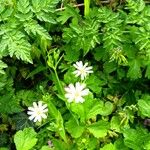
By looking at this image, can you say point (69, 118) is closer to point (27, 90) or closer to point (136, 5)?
point (27, 90)

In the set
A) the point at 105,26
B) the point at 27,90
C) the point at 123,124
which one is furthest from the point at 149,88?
the point at 27,90

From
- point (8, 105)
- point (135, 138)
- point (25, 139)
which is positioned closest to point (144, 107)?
point (135, 138)

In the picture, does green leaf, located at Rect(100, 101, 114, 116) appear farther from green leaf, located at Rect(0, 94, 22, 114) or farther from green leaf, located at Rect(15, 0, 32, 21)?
green leaf, located at Rect(15, 0, 32, 21)

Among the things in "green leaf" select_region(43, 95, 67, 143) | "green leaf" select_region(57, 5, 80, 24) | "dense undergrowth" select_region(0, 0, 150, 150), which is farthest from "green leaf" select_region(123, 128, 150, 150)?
"green leaf" select_region(57, 5, 80, 24)

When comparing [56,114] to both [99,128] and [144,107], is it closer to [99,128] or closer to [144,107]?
A: [99,128]

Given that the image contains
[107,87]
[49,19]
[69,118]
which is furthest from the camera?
[107,87]

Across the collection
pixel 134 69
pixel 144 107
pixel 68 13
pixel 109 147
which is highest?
pixel 68 13

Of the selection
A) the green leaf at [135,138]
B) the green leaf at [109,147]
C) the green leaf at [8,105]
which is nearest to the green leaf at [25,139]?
the green leaf at [8,105]
